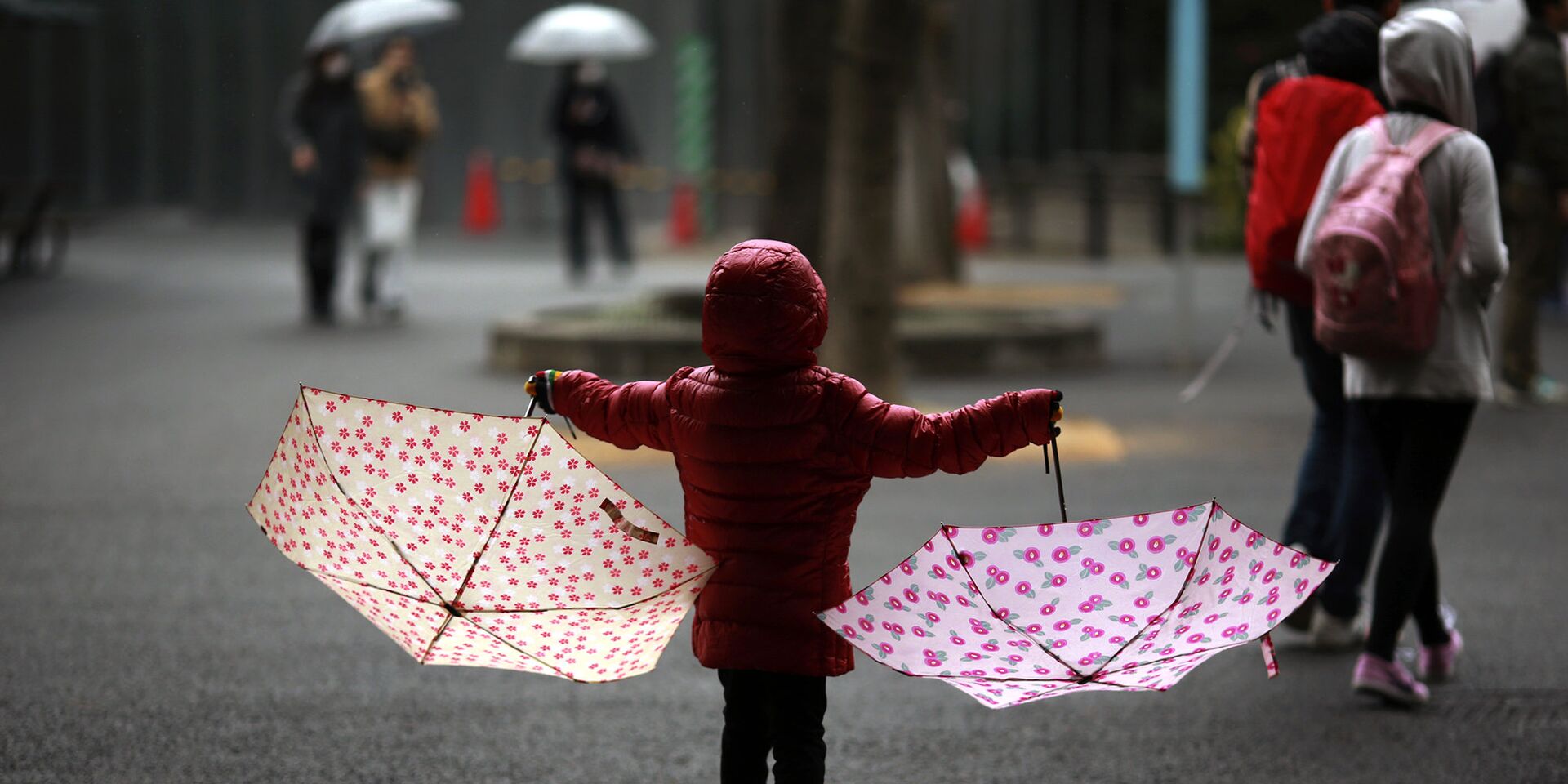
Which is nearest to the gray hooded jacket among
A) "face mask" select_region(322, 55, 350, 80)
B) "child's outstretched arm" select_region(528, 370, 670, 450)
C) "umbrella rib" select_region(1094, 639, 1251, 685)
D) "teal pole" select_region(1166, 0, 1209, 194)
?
"umbrella rib" select_region(1094, 639, 1251, 685)

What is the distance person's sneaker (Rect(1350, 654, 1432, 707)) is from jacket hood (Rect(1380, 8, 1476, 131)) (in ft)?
4.35

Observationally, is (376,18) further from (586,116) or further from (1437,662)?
(1437,662)

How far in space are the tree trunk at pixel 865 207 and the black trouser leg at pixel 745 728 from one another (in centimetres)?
588

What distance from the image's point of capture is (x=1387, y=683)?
4.73 metres

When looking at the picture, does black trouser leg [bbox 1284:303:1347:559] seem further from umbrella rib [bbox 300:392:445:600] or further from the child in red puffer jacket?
umbrella rib [bbox 300:392:445:600]

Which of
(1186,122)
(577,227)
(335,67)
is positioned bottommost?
(577,227)

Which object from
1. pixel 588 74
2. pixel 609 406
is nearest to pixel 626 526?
pixel 609 406

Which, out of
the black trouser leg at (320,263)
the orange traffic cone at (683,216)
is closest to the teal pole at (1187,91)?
the black trouser leg at (320,263)

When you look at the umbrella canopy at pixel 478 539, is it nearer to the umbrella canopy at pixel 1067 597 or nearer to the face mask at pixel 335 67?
the umbrella canopy at pixel 1067 597

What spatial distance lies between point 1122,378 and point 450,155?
1717 cm

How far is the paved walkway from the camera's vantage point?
173 inches

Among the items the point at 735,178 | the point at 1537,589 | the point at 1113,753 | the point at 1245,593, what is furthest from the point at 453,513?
the point at 735,178

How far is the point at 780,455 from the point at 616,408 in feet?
1.15

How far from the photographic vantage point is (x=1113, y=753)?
4469 mm
